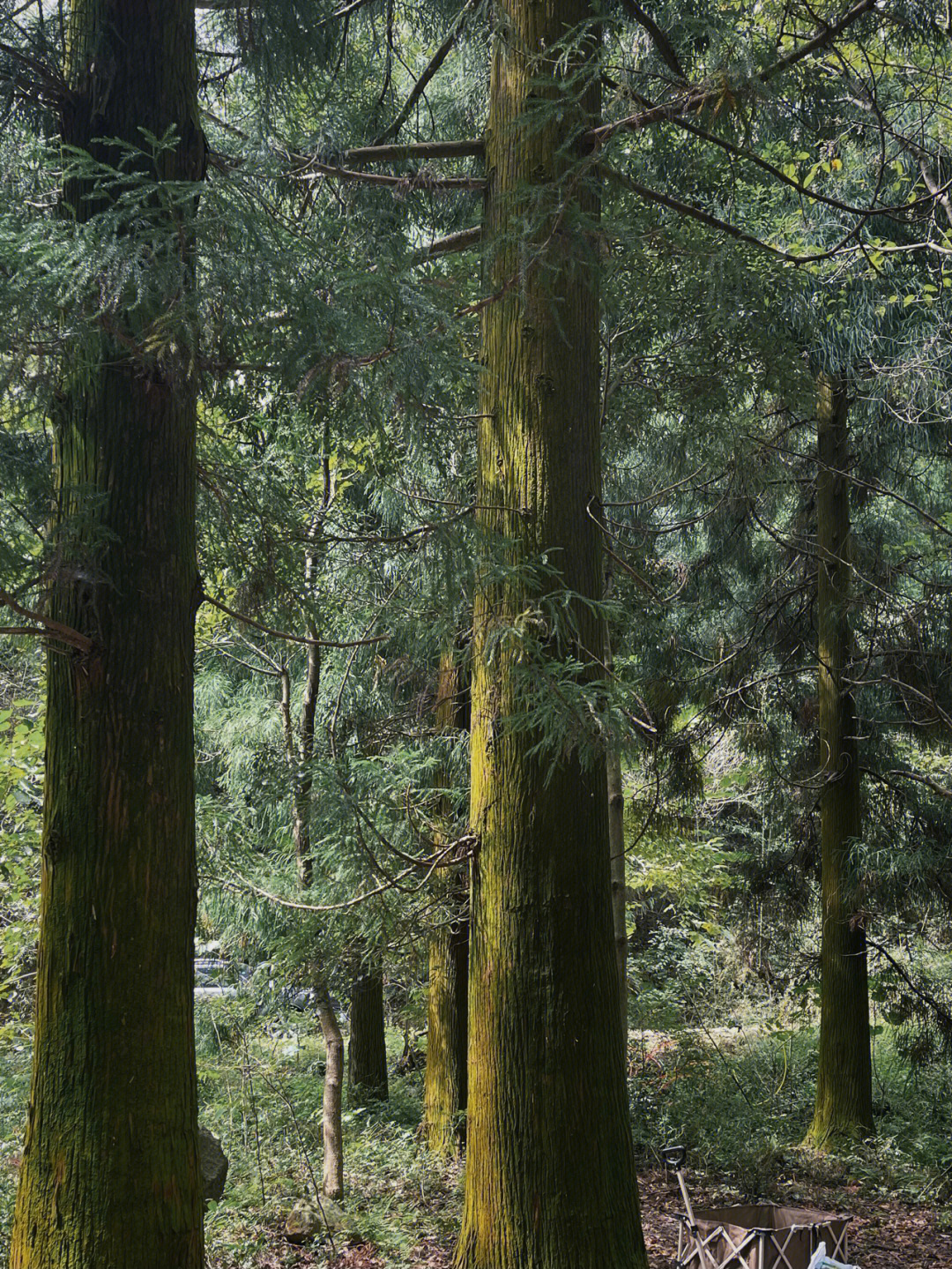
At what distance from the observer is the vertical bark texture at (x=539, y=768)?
4688mm

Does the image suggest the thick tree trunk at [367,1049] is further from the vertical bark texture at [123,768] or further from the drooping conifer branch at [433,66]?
the drooping conifer branch at [433,66]

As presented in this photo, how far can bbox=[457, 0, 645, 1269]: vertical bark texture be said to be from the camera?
15.4 feet

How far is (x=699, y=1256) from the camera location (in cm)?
495

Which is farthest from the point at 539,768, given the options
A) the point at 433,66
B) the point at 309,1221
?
the point at 433,66

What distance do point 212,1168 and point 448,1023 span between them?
2842 mm

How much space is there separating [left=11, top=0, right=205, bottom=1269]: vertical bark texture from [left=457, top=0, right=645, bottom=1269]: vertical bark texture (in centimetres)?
151

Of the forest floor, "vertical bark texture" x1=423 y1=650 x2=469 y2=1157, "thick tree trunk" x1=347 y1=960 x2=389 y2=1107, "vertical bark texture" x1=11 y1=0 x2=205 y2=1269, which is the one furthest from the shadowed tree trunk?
"thick tree trunk" x1=347 y1=960 x2=389 y2=1107

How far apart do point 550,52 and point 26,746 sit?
4.75 meters

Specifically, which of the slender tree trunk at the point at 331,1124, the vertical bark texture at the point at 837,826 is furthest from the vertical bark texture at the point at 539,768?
the vertical bark texture at the point at 837,826

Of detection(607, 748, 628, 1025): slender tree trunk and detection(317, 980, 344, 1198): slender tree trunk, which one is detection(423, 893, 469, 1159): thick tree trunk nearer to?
detection(607, 748, 628, 1025): slender tree trunk

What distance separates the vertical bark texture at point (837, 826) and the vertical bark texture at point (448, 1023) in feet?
9.48

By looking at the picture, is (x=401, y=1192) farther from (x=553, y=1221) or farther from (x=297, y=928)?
(x=553, y=1221)

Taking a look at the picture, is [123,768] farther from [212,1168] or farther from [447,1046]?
[447,1046]

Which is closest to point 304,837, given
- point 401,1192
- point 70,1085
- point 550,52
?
point 401,1192
